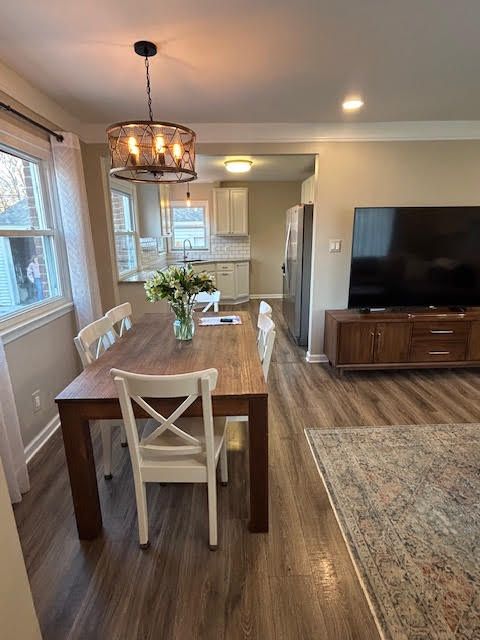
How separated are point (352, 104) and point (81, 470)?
3235mm

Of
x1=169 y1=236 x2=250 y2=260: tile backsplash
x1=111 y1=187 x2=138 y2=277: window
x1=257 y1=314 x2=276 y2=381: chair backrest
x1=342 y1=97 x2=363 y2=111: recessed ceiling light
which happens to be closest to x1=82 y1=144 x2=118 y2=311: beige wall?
x1=111 y1=187 x2=138 y2=277: window

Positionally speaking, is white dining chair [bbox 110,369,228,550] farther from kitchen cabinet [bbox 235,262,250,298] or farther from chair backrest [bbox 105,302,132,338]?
kitchen cabinet [bbox 235,262,250,298]

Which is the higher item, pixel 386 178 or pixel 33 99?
pixel 33 99

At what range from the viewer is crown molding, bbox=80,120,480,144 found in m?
3.30

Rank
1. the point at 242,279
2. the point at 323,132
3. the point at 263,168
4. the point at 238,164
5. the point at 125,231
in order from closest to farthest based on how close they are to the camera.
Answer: the point at 323,132 → the point at 125,231 → the point at 238,164 → the point at 263,168 → the point at 242,279

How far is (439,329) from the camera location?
342 cm

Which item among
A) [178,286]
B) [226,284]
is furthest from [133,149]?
[226,284]

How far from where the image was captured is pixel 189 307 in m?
2.16

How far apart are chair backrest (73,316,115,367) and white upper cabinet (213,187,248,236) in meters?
4.90

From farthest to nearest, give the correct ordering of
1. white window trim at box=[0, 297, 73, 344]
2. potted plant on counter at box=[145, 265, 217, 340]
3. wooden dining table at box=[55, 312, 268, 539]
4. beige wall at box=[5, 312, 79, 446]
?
beige wall at box=[5, 312, 79, 446], white window trim at box=[0, 297, 73, 344], potted plant on counter at box=[145, 265, 217, 340], wooden dining table at box=[55, 312, 268, 539]

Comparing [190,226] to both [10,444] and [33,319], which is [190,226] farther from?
[10,444]

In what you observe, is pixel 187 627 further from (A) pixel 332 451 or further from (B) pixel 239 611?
(A) pixel 332 451

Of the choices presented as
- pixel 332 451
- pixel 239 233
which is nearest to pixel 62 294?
pixel 332 451

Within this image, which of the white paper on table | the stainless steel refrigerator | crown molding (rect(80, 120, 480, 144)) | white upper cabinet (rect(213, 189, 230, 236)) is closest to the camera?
the white paper on table
